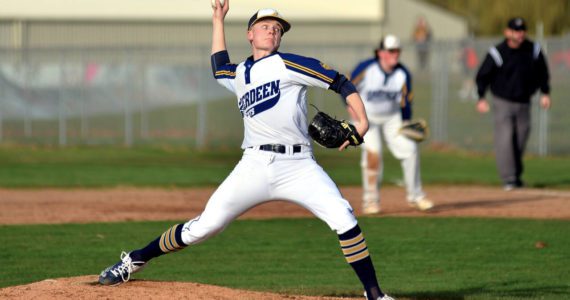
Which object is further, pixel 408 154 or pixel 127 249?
pixel 408 154

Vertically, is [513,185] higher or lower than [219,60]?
lower

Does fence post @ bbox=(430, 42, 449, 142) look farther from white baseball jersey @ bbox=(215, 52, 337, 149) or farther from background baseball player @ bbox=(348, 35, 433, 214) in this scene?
white baseball jersey @ bbox=(215, 52, 337, 149)

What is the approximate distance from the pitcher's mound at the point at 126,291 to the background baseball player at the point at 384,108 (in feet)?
18.9

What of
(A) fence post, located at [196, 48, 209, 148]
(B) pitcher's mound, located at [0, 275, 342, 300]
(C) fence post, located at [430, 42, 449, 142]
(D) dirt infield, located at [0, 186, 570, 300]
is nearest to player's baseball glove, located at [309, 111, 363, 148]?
(B) pitcher's mound, located at [0, 275, 342, 300]

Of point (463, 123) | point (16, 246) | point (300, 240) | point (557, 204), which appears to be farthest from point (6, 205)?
point (463, 123)

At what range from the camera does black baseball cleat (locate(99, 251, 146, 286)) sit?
809cm

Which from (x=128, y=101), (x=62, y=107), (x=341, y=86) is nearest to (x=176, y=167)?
(x=128, y=101)

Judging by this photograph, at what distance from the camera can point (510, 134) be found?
1672 centimetres

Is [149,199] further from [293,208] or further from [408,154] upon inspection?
[408,154]

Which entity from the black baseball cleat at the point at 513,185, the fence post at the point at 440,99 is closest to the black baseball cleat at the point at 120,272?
the black baseball cleat at the point at 513,185

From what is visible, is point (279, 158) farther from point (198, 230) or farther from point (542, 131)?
point (542, 131)

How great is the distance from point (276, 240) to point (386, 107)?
8.76ft

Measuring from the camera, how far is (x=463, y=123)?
2606cm

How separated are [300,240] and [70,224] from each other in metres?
2.91
